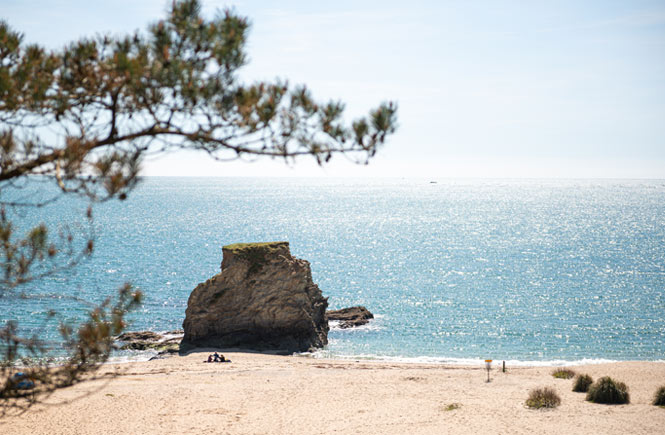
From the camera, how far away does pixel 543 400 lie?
800 inches

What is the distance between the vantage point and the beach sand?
1845 centimetres

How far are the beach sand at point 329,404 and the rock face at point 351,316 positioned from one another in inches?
527

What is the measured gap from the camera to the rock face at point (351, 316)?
142ft

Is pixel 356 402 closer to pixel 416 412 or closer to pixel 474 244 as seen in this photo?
pixel 416 412

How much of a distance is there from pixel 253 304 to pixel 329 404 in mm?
13789

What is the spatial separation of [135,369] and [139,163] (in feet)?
80.3

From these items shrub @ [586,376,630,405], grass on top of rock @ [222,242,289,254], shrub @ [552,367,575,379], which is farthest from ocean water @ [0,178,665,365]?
shrub @ [586,376,630,405]

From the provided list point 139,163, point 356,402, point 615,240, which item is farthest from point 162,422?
point 615,240

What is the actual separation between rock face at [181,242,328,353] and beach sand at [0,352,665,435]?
4.91 metres

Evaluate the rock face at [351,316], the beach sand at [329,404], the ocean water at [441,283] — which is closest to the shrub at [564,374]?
the beach sand at [329,404]

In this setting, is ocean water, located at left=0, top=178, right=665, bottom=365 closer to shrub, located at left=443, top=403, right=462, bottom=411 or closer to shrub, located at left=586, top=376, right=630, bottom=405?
shrub, located at left=586, top=376, right=630, bottom=405

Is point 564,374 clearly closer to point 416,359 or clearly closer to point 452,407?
point 452,407

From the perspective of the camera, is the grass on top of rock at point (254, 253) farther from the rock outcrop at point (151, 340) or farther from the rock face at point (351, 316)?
the rock face at point (351, 316)

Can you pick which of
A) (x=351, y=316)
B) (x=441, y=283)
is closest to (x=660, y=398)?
(x=351, y=316)
